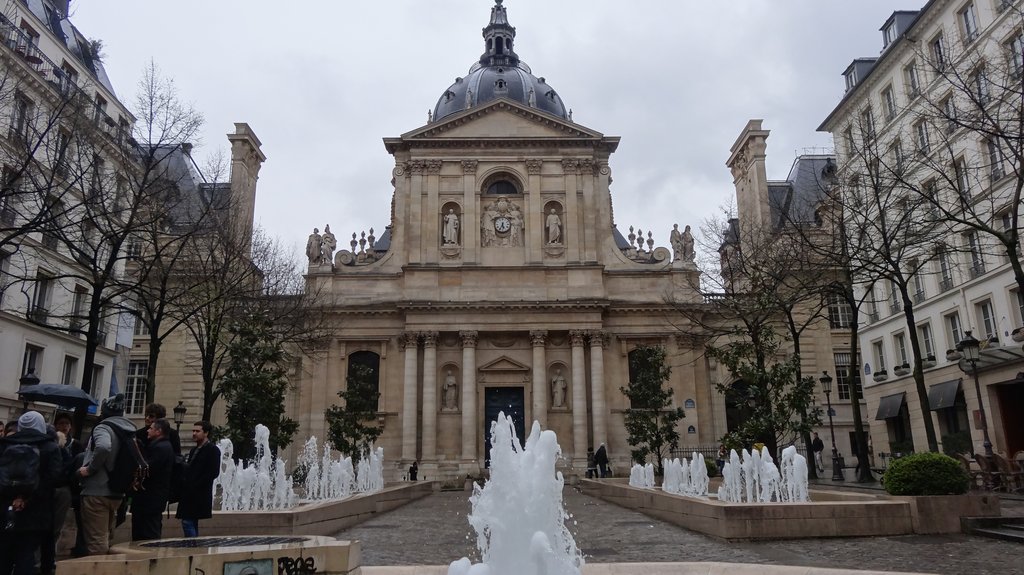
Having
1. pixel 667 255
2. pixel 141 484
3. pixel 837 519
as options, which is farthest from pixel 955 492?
pixel 667 255

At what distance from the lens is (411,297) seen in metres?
37.5

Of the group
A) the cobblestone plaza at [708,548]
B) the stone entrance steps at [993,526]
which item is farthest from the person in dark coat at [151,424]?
the stone entrance steps at [993,526]

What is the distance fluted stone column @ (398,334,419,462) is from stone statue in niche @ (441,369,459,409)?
157 centimetres

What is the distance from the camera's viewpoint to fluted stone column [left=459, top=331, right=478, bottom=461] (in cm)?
3559

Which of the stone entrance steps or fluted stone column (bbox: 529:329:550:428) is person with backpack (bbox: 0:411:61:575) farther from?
fluted stone column (bbox: 529:329:550:428)

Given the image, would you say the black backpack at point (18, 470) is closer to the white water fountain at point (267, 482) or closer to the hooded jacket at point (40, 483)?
the hooded jacket at point (40, 483)

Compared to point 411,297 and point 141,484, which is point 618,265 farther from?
point 141,484

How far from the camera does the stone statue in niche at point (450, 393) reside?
121 feet

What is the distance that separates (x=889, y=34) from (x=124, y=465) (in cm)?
3610

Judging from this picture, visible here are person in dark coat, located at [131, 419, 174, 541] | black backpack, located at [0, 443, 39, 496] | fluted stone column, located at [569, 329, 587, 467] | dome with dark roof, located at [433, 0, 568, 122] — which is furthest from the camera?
dome with dark roof, located at [433, 0, 568, 122]

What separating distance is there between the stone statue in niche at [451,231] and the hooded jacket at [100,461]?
31.5 meters

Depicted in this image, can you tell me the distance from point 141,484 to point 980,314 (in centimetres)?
2762

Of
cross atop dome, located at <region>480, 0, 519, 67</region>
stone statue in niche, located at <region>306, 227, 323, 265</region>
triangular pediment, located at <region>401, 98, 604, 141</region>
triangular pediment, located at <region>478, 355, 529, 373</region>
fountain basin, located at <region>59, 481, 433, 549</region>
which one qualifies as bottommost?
fountain basin, located at <region>59, 481, 433, 549</region>

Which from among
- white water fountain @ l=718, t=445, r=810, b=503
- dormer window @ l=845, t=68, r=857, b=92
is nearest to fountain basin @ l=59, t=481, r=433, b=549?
white water fountain @ l=718, t=445, r=810, b=503
